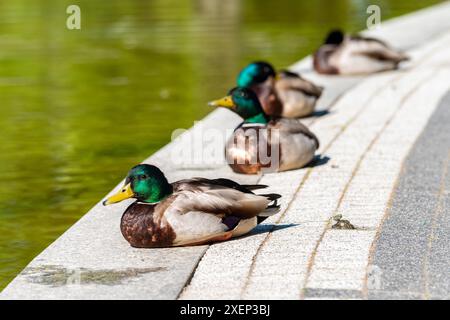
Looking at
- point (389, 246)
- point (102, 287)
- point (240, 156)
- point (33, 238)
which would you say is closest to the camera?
point (102, 287)

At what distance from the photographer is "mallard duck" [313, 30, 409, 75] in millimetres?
14445

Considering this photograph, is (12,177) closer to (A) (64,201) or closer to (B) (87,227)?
(A) (64,201)

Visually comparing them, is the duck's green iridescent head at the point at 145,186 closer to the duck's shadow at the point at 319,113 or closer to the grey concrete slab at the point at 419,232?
the grey concrete slab at the point at 419,232

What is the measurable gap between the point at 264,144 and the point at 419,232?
2307 millimetres

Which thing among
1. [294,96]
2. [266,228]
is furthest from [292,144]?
[294,96]

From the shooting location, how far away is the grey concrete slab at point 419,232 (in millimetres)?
5738

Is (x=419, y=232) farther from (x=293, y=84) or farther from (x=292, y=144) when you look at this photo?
(x=293, y=84)

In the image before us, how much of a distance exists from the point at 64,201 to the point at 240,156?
1.36 metres

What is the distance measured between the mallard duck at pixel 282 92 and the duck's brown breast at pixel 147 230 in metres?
4.60

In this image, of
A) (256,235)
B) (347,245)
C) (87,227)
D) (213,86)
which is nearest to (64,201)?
(87,227)

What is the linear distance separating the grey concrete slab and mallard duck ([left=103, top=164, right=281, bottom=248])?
2.69ft

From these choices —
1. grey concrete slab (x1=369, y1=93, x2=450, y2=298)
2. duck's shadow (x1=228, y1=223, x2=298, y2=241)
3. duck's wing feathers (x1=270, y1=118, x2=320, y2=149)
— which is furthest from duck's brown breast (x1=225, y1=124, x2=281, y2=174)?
duck's shadow (x1=228, y1=223, x2=298, y2=241)

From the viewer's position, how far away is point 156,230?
657 cm

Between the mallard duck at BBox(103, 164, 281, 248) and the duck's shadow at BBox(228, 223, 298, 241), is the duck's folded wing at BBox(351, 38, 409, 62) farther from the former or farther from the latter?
the mallard duck at BBox(103, 164, 281, 248)
